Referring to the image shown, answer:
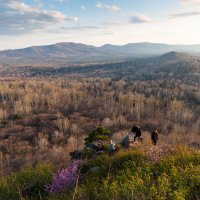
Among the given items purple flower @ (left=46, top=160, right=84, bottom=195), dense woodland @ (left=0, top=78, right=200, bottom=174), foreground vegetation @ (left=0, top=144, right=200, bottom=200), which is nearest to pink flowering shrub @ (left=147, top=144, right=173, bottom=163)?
foreground vegetation @ (left=0, top=144, right=200, bottom=200)

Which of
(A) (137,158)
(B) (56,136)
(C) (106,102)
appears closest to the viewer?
(A) (137,158)

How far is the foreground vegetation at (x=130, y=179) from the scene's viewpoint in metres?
7.06

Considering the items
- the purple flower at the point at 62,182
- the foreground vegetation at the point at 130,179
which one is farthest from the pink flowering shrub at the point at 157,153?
the purple flower at the point at 62,182

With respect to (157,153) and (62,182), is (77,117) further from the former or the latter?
(62,182)

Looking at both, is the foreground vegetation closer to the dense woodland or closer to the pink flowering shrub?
the pink flowering shrub

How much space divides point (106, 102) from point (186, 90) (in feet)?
73.4

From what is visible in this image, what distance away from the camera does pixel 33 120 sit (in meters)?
61.7

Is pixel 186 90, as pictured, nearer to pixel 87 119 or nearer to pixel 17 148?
pixel 87 119

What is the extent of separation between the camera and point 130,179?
8.32 meters

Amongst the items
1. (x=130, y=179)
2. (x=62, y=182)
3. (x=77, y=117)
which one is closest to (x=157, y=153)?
(x=130, y=179)

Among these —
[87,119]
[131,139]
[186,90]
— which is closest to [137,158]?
[131,139]

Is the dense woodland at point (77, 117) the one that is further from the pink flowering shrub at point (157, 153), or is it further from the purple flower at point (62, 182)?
the pink flowering shrub at point (157, 153)

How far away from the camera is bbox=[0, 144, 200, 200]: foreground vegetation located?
7059 millimetres

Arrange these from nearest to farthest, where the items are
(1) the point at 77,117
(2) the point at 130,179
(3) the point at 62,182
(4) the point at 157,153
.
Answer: (2) the point at 130,179 → (3) the point at 62,182 → (4) the point at 157,153 → (1) the point at 77,117
